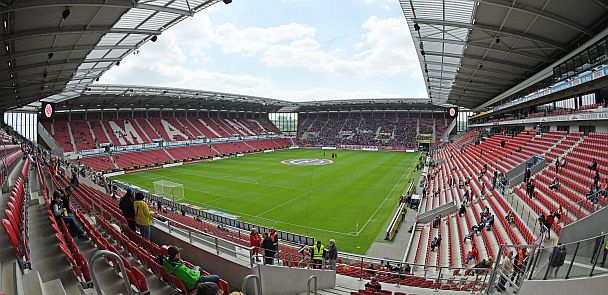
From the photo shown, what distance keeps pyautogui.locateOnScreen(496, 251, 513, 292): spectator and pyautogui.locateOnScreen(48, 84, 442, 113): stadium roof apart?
123 ft

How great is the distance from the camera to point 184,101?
55.2 meters

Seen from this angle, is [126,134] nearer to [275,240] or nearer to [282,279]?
[275,240]

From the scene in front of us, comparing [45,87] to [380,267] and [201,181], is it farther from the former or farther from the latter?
[380,267]

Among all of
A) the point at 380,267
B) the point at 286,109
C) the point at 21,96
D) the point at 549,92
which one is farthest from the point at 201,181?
the point at 286,109

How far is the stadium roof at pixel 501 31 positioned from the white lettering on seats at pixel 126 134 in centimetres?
4356

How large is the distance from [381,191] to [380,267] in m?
18.1

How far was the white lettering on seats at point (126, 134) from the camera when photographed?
5118 cm

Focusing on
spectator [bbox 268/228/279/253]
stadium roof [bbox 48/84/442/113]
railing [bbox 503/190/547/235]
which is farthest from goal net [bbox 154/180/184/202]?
railing [bbox 503/190/547/235]

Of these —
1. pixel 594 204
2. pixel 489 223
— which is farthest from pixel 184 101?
pixel 594 204

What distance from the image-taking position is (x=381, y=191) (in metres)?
30.2

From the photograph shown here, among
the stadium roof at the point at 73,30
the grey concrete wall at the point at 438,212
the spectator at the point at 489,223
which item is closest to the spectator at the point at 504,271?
the spectator at the point at 489,223

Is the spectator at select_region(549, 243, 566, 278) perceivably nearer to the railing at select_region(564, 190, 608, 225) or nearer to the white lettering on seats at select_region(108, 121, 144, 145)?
the railing at select_region(564, 190, 608, 225)

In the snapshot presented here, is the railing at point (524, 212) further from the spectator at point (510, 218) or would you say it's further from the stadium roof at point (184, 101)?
the stadium roof at point (184, 101)

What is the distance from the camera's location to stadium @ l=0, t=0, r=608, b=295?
623 cm
